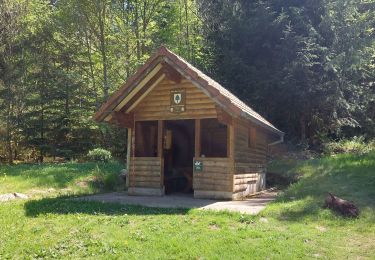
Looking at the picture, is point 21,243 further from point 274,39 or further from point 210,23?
point 210,23

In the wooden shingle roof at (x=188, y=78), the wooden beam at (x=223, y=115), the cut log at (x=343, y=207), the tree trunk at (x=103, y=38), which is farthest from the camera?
the tree trunk at (x=103, y=38)

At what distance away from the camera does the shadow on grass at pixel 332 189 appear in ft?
31.9

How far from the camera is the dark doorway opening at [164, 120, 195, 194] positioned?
1545 cm

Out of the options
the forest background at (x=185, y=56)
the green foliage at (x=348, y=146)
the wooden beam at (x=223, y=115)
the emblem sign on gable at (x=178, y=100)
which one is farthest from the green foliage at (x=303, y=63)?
the wooden beam at (x=223, y=115)

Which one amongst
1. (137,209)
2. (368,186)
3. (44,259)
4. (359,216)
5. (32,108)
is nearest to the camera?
(44,259)

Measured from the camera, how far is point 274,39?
2377cm

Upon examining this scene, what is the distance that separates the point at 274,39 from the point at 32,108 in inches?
611

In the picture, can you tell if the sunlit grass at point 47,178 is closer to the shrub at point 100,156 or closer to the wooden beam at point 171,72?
the shrub at point 100,156

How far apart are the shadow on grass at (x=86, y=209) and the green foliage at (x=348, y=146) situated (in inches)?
593

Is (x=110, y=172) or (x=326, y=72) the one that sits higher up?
(x=326, y=72)

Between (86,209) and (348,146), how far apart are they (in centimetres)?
1727

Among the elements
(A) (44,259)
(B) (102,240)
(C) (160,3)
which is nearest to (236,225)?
(B) (102,240)

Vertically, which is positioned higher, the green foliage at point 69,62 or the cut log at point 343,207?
the green foliage at point 69,62

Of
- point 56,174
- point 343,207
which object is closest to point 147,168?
point 56,174
